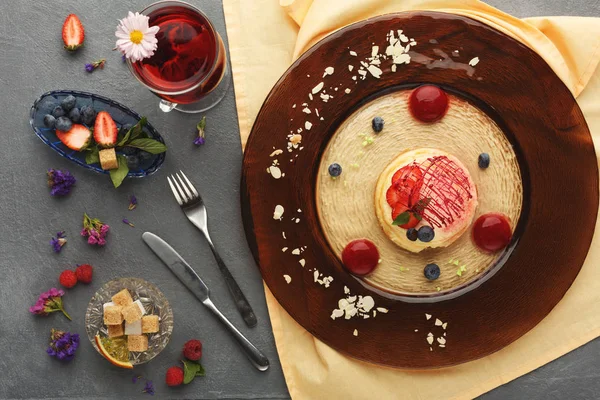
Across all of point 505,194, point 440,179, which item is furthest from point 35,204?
point 505,194

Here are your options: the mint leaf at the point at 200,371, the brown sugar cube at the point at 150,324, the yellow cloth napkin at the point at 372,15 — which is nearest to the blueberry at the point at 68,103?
the yellow cloth napkin at the point at 372,15

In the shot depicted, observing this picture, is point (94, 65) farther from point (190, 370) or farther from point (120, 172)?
point (190, 370)

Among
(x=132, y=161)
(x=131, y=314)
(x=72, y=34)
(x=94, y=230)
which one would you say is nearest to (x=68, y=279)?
(x=94, y=230)

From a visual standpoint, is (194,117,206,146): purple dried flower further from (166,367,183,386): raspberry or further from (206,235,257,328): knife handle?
(166,367,183,386): raspberry

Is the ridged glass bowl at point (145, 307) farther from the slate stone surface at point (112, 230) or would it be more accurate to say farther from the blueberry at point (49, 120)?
the blueberry at point (49, 120)

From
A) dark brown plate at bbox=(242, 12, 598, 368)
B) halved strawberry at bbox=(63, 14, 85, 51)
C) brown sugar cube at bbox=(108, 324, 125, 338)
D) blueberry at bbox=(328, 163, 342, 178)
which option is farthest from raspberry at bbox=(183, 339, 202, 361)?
halved strawberry at bbox=(63, 14, 85, 51)

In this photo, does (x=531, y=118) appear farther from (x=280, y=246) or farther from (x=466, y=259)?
(x=280, y=246)
